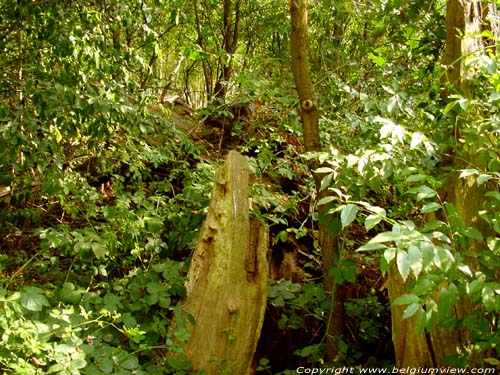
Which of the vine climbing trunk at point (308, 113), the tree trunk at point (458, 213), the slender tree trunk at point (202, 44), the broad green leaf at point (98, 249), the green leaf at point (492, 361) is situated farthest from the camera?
the slender tree trunk at point (202, 44)

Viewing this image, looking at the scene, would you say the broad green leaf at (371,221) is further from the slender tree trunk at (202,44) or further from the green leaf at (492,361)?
the slender tree trunk at (202,44)

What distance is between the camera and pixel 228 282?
9.98 ft

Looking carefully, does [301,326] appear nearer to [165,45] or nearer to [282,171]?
[282,171]

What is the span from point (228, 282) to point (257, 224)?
431 mm

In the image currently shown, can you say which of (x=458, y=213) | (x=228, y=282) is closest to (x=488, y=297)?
(x=458, y=213)

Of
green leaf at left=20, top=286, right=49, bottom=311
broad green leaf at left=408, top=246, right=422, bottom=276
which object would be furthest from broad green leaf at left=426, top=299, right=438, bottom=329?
green leaf at left=20, top=286, right=49, bottom=311

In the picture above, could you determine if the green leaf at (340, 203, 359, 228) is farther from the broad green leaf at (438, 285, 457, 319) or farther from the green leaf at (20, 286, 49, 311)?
the green leaf at (20, 286, 49, 311)

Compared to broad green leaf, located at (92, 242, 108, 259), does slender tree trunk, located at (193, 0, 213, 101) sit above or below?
above

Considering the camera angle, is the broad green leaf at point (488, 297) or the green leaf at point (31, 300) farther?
the green leaf at point (31, 300)

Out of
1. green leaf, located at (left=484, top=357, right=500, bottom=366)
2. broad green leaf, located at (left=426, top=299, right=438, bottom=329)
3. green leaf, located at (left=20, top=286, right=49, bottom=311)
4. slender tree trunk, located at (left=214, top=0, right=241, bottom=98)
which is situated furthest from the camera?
slender tree trunk, located at (left=214, top=0, right=241, bottom=98)

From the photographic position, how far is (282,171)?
424cm

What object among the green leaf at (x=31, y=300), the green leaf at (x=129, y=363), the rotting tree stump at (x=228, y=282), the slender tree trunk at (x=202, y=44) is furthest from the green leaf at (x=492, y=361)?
the slender tree trunk at (x=202, y=44)

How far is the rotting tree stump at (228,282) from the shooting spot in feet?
9.67

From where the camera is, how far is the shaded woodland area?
216cm
